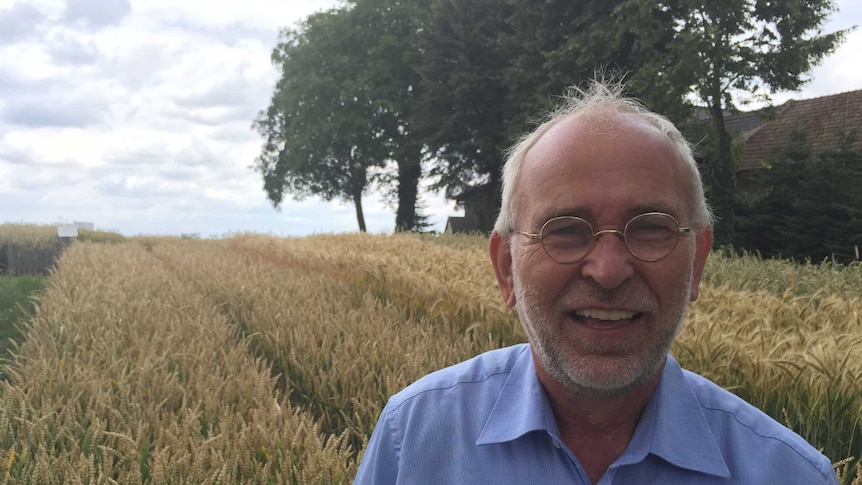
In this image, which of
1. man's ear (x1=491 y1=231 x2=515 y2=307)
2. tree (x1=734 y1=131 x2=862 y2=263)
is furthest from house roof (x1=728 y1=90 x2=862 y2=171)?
man's ear (x1=491 y1=231 x2=515 y2=307)

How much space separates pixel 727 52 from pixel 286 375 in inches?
660

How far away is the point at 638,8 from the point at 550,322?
61.5 ft

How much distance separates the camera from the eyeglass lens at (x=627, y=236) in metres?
1.46

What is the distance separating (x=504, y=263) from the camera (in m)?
1.79

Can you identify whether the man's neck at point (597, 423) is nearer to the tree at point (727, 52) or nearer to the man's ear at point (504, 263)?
the man's ear at point (504, 263)

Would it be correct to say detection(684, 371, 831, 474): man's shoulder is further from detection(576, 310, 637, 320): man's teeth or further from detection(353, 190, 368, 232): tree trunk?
detection(353, 190, 368, 232): tree trunk

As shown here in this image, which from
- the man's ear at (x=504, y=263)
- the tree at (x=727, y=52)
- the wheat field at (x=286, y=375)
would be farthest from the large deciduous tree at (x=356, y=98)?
the man's ear at (x=504, y=263)

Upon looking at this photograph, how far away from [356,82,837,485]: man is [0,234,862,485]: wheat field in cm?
79

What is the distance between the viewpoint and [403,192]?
31.4 meters

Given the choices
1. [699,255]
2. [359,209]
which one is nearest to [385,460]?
[699,255]

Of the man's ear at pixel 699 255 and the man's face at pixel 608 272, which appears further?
the man's ear at pixel 699 255

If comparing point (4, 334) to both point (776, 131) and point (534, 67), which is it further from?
point (776, 131)

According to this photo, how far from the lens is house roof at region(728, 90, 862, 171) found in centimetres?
2289

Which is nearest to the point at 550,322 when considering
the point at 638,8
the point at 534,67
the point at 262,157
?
the point at 638,8
